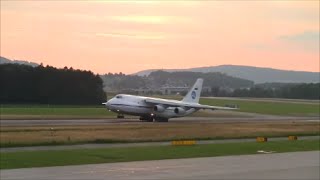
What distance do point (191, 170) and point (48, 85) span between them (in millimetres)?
89685

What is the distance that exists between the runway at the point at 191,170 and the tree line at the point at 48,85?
84807 mm

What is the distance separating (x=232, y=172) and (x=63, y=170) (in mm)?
5389

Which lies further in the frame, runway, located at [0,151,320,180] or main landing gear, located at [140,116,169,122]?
main landing gear, located at [140,116,169,122]

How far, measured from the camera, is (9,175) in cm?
1639

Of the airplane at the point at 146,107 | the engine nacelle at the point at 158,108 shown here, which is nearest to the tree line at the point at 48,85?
the airplane at the point at 146,107

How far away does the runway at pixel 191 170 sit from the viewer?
16.6 m

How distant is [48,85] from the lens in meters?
105

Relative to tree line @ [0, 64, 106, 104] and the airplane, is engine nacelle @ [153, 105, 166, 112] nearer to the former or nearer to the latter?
the airplane

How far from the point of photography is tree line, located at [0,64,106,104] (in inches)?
4028

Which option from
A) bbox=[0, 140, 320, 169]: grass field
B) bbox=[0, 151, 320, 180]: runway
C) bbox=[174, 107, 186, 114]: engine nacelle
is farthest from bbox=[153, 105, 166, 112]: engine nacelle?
bbox=[0, 151, 320, 180]: runway

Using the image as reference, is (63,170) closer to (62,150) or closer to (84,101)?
(62,150)

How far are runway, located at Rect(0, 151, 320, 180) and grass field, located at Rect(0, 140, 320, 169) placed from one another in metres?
1.48

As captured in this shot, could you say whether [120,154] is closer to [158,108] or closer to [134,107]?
[134,107]

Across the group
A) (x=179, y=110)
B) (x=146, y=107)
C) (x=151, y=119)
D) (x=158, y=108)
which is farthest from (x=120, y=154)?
(x=179, y=110)
